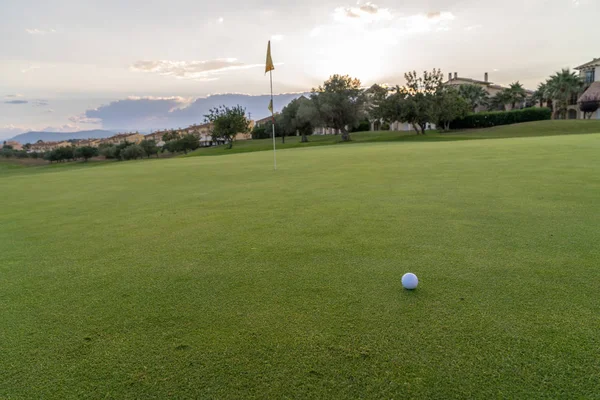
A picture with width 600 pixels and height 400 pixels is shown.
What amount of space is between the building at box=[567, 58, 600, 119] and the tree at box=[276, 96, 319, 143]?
45.8 m

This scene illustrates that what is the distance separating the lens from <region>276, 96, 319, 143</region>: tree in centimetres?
5434

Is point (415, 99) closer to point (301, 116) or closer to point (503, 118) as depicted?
point (503, 118)

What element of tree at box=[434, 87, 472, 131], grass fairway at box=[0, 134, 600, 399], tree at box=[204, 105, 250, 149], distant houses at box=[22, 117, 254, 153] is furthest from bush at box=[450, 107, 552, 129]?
grass fairway at box=[0, 134, 600, 399]

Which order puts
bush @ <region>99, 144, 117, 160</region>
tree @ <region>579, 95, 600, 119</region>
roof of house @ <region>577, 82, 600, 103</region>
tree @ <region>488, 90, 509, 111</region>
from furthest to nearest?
tree @ <region>488, 90, 509, 111</region>
roof of house @ <region>577, 82, 600, 103</region>
tree @ <region>579, 95, 600, 119</region>
bush @ <region>99, 144, 117, 160</region>

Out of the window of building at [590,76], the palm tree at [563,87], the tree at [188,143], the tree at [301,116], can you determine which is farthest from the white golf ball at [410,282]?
the window of building at [590,76]

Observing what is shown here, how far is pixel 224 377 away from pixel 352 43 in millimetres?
30224

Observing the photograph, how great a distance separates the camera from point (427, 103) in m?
48.9

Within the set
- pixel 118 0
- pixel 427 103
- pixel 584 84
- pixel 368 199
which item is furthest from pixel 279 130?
pixel 368 199

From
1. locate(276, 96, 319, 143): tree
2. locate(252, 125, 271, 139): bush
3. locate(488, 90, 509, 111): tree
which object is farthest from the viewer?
locate(252, 125, 271, 139): bush

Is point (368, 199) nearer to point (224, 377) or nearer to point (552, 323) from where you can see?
point (552, 323)

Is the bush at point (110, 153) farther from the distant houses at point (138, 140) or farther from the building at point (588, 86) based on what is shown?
the building at point (588, 86)

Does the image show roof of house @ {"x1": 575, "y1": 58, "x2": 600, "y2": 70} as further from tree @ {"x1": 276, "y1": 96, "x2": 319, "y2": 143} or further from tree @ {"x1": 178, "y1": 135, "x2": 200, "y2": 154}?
tree @ {"x1": 178, "y1": 135, "x2": 200, "y2": 154}

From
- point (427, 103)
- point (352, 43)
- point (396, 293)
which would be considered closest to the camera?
point (396, 293)

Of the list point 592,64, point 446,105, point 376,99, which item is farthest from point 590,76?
point 376,99
